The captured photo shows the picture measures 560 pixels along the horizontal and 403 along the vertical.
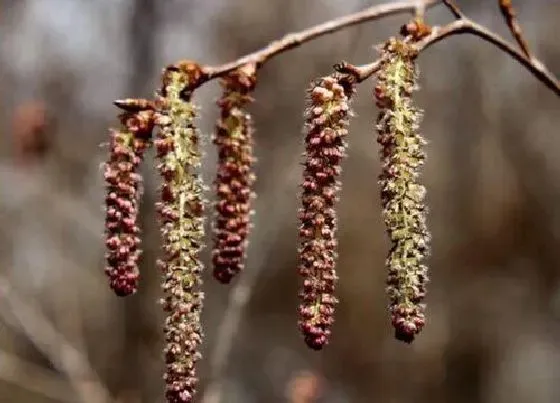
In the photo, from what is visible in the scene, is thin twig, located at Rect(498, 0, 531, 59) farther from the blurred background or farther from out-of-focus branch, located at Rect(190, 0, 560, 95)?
the blurred background

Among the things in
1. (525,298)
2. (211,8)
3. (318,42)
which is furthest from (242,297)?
(525,298)

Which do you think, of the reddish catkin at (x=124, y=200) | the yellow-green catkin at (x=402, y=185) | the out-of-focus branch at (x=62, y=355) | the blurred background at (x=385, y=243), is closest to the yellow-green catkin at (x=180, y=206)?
the reddish catkin at (x=124, y=200)

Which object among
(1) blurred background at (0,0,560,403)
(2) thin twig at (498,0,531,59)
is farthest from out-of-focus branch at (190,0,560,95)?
(1) blurred background at (0,0,560,403)

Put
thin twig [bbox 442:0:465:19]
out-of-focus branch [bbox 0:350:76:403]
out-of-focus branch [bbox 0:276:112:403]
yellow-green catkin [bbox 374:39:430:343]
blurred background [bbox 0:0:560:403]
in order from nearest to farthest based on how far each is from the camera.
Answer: yellow-green catkin [bbox 374:39:430:343] < thin twig [bbox 442:0:465:19] < out-of-focus branch [bbox 0:276:112:403] < out-of-focus branch [bbox 0:350:76:403] < blurred background [bbox 0:0:560:403]

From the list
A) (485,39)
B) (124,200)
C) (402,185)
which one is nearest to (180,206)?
(124,200)

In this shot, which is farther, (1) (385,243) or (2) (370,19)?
(1) (385,243)

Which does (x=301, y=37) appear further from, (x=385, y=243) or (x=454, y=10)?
(x=385, y=243)
